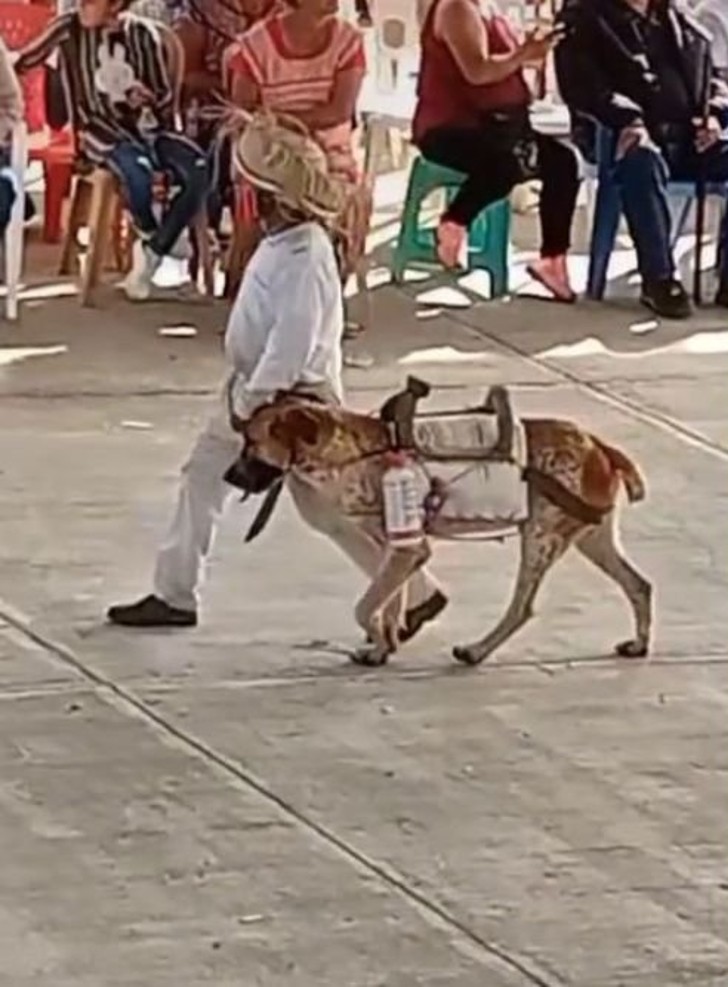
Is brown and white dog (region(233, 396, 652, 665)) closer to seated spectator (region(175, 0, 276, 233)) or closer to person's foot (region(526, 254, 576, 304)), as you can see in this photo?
seated spectator (region(175, 0, 276, 233))

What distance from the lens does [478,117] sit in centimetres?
940

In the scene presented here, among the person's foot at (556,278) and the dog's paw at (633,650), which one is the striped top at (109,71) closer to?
the person's foot at (556,278)

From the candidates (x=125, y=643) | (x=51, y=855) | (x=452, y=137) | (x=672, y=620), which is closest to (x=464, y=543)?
(x=672, y=620)

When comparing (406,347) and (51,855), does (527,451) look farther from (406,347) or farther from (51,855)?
(406,347)

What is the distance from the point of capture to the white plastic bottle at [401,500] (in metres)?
5.51

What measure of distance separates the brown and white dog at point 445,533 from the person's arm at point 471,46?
3689 mm

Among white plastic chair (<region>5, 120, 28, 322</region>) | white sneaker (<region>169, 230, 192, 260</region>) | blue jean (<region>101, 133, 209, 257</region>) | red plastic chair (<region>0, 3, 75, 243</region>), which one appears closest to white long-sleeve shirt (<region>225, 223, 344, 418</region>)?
white plastic chair (<region>5, 120, 28, 322</region>)

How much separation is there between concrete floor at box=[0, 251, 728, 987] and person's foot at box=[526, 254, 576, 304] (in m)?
2.05

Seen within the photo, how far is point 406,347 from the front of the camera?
9008 millimetres

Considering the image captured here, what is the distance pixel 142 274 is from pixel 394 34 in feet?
7.26

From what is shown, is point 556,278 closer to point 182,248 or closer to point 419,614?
point 182,248

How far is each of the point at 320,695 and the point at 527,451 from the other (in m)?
0.65

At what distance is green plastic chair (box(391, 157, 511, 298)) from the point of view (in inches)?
379

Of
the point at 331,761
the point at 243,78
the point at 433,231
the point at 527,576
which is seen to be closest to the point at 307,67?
the point at 243,78
